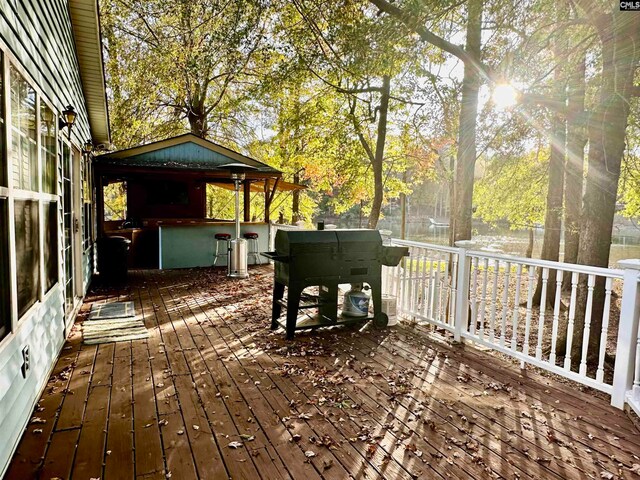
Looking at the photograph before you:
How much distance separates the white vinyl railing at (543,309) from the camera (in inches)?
112

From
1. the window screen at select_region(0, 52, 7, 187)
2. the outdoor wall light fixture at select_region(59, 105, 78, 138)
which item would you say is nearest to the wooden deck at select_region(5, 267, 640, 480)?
the window screen at select_region(0, 52, 7, 187)

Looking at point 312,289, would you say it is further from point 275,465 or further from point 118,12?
point 118,12

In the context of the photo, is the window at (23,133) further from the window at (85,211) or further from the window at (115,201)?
the window at (115,201)

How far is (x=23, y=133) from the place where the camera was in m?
2.80

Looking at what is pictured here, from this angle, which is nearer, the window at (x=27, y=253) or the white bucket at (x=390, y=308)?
the window at (x=27, y=253)

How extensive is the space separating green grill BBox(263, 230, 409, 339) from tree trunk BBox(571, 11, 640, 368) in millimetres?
2038

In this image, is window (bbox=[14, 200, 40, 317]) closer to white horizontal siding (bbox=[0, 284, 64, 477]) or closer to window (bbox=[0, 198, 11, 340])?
white horizontal siding (bbox=[0, 284, 64, 477])

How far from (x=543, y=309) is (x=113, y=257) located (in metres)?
7.05

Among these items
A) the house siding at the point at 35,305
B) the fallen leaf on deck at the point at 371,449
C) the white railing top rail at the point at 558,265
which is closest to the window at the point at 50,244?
the house siding at the point at 35,305

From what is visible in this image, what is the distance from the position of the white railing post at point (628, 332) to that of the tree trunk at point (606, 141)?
5.73 ft

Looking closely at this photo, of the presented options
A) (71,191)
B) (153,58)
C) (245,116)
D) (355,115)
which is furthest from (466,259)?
(245,116)

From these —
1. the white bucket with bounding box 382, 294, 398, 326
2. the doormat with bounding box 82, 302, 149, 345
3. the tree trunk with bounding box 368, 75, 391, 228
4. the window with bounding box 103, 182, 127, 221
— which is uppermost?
the tree trunk with bounding box 368, 75, 391, 228

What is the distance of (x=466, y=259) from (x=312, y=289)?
358cm

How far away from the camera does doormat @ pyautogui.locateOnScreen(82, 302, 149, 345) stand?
14.6 feet
